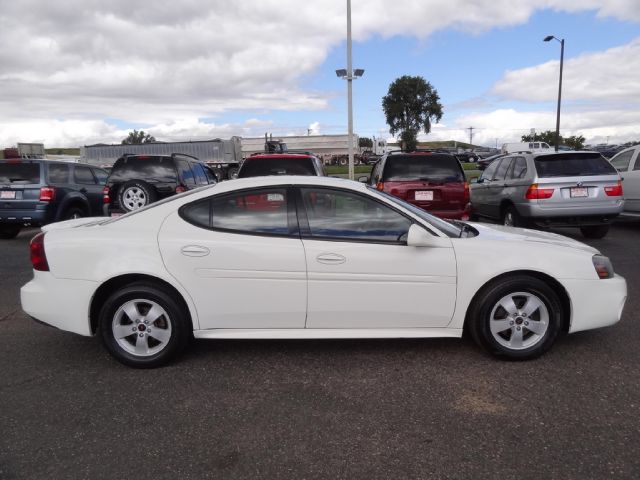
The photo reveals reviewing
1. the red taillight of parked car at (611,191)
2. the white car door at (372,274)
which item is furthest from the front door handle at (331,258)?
the red taillight of parked car at (611,191)

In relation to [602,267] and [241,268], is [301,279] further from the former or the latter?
[602,267]

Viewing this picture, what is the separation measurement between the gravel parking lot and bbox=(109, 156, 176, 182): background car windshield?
220 inches

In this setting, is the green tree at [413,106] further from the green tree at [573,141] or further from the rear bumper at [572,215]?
the rear bumper at [572,215]

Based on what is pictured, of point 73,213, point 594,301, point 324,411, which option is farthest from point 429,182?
point 73,213

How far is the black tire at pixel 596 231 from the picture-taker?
9.30 m

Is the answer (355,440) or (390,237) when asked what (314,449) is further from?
(390,237)

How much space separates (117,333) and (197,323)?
593mm

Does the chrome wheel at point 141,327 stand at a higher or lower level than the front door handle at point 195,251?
lower

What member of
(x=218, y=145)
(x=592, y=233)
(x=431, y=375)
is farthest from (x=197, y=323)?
(x=218, y=145)

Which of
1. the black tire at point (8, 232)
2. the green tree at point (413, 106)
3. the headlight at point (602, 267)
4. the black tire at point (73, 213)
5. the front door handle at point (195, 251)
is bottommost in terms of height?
the black tire at point (8, 232)

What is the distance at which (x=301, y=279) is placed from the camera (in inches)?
148

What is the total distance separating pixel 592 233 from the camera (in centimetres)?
948

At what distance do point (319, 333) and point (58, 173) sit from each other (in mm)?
8283

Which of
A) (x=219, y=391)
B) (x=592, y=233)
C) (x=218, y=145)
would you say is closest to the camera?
(x=219, y=391)
